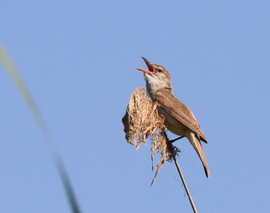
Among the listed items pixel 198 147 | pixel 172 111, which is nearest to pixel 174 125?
A: pixel 172 111

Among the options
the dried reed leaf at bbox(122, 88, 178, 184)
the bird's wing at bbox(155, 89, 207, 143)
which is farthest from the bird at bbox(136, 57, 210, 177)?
the dried reed leaf at bbox(122, 88, 178, 184)

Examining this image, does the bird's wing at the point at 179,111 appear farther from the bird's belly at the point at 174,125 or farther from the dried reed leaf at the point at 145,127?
the dried reed leaf at the point at 145,127

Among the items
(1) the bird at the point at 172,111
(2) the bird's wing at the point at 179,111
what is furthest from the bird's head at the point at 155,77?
(2) the bird's wing at the point at 179,111

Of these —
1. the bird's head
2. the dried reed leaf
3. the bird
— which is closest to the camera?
the dried reed leaf

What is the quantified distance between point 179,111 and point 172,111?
10 cm

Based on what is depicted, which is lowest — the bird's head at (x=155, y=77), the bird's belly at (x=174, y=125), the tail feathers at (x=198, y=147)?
the tail feathers at (x=198, y=147)

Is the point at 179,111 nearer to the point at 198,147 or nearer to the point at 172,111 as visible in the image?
the point at 172,111

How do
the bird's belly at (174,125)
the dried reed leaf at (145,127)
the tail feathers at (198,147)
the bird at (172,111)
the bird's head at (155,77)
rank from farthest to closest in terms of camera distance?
1. the bird's head at (155,77)
2. the bird's belly at (174,125)
3. the bird at (172,111)
4. the tail feathers at (198,147)
5. the dried reed leaf at (145,127)

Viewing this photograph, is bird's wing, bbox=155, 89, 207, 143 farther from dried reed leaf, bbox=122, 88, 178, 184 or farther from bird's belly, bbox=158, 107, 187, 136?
dried reed leaf, bbox=122, 88, 178, 184

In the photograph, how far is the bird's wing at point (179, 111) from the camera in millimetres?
5648

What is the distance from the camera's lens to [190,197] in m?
2.62

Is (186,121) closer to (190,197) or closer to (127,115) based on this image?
(127,115)

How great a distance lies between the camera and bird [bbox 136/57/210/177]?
5594mm

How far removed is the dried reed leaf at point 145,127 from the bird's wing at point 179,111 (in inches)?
A: 57.0
